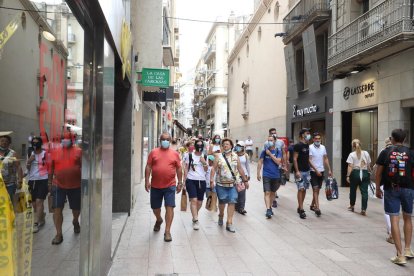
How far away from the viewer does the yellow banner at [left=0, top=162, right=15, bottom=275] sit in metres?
2.09

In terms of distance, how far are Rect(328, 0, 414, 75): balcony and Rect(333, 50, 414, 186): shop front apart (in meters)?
0.49

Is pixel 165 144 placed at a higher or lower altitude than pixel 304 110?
lower

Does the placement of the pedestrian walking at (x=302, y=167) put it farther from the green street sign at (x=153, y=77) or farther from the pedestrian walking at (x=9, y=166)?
the pedestrian walking at (x=9, y=166)

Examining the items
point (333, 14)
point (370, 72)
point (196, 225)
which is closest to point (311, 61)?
point (333, 14)

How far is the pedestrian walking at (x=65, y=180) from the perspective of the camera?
2.69 meters

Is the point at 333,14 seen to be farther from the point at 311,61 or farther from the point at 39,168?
the point at 39,168

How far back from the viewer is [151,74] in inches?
443

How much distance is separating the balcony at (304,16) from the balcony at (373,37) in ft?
5.64

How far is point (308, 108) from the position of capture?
63.1 ft

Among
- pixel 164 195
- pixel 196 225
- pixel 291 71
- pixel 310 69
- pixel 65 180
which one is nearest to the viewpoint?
pixel 65 180

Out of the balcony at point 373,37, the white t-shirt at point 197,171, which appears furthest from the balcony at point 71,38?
the balcony at point 373,37

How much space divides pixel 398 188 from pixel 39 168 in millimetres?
5132

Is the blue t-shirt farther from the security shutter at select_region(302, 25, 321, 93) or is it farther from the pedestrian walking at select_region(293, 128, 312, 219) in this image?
the security shutter at select_region(302, 25, 321, 93)

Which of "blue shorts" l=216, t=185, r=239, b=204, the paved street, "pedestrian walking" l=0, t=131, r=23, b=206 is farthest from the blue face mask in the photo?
"pedestrian walking" l=0, t=131, r=23, b=206
